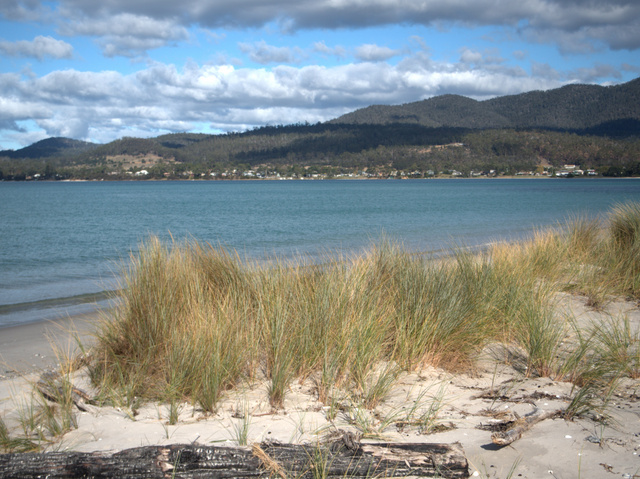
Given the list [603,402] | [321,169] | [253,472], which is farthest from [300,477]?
[321,169]

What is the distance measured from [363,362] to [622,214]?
7876 mm

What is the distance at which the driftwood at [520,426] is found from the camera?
3.17m

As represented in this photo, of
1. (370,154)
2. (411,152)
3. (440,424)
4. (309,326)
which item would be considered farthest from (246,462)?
(370,154)

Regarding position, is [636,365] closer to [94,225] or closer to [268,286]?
[268,286]

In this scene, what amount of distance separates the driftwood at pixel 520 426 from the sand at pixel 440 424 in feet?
0.15

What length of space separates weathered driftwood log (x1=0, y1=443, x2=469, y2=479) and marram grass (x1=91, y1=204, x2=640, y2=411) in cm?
97

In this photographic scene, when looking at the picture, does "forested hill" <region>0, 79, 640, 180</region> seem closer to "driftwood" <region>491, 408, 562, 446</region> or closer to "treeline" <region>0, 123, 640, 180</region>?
"treeline" <region>0, 123, 640, 180</region>

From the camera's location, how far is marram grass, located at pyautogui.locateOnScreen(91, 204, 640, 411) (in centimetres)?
404

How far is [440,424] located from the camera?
139 inches

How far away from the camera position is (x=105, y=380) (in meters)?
4.12

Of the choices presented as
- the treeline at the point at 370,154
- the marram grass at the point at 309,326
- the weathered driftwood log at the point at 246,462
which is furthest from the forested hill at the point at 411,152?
the weathered driftwood log at the point at 246,462

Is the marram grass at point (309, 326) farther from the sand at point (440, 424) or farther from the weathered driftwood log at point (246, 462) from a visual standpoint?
the weathered driftwood log at point (246, 462)

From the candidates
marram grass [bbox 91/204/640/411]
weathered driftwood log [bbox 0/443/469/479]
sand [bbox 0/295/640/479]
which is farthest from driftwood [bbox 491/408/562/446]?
marram grass [bbox 91/204/640/411]

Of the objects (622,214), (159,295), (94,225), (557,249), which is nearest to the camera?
(159,295)
